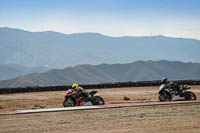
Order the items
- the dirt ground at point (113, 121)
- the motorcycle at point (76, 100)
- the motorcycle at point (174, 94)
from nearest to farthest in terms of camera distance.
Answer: the dirt ground at point (113, 121) < the motorcycle at point (76, 100) < the motorcycle at point (174, 94)

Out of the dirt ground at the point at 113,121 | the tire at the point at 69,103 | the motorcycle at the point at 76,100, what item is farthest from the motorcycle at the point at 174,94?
the tire at the point at 69,103

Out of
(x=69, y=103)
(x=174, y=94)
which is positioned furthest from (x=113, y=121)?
(x=174, y=94)

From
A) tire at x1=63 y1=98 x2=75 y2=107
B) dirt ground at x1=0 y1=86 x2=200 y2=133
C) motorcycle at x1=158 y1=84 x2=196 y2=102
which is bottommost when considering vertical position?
dirt ground at x1=0 y1=86 x2=200 y2=133

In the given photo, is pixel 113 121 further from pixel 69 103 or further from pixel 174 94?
pixel 174 94

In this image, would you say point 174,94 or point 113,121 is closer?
point 113,121

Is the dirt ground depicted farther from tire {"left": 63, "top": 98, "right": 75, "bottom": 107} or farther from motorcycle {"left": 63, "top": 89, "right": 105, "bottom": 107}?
tire {"left": 63, "top": 98, "right": 75, "bottom": 107}

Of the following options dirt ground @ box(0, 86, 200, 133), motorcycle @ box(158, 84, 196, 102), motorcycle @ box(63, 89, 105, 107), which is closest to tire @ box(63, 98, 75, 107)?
motorcycle @ box(63, 89, 105, 107)

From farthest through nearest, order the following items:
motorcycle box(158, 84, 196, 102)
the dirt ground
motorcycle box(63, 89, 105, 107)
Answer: motorcycle box(158, 84, 196, 102) < motorcycle box(63, 89, 105, 107) < the dirt ground

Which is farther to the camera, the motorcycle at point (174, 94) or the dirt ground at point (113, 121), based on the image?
the motorcycle at point (174, 94)

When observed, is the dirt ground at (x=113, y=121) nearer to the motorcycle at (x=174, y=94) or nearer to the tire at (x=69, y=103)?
the tire at (x=69, y=103)

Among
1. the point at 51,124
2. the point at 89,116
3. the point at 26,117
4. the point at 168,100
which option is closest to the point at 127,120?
the point at 89,116

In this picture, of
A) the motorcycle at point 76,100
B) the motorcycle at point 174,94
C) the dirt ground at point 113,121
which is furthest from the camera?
the motorcycle at point 174,94

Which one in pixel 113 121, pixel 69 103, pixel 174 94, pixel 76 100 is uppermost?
pixel 174 94

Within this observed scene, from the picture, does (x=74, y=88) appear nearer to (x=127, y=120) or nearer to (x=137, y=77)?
(x=127, y=120)
